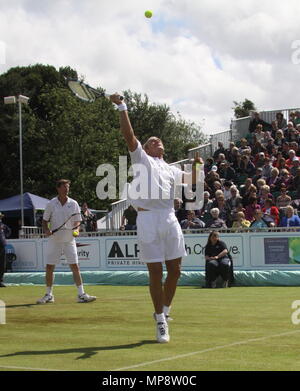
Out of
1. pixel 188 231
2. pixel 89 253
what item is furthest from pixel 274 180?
pixel 89 253

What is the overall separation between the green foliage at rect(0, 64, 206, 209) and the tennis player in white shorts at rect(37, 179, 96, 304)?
32.3 meters

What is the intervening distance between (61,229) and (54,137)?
39.0 m

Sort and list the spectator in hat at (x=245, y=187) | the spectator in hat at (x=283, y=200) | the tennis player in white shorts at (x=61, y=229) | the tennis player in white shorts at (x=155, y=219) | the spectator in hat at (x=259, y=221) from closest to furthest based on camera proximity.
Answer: the tennis player in white shorts at (x=155, y=219)
the tennis player in white shorts at (x=61, y=229)
the spectator in hat at (x=259, y=221)
the spectator in hat at (x=283, y=200)
the spectator in hat at (x=245, y=187)

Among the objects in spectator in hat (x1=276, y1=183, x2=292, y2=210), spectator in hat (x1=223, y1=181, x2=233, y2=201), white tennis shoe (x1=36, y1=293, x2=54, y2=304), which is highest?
spectator in hat (x1=223, y1=181, x2=233, y2=201)

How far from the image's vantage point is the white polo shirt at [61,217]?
14.3 meters

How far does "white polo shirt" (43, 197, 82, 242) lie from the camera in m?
14.3

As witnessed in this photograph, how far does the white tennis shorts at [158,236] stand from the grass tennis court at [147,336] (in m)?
0.94

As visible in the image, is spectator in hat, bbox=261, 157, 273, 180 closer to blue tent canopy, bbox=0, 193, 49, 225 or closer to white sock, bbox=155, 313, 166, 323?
blue tent canopy, bbox=0, 193, 49, 225

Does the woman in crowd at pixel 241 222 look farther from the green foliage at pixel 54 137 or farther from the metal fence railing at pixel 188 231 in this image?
the green foliage at pixel 54 137

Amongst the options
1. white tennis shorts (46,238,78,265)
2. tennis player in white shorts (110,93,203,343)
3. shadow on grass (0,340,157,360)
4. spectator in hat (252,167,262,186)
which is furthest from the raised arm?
spectator in hat (252,167,262,186)

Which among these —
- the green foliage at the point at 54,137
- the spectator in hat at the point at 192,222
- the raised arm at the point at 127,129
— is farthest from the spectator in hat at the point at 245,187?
the green foliage at the point at 54,137

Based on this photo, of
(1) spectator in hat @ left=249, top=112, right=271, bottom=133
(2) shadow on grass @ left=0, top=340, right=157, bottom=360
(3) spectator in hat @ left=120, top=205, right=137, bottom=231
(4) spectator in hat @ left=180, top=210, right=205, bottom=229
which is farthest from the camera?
(1) spectator in hat @ left=249, top=112, right=271, bottom=133

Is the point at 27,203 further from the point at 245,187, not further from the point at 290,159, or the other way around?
the point at 290,159

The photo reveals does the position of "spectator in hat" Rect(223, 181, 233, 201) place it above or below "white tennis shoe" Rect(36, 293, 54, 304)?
above
